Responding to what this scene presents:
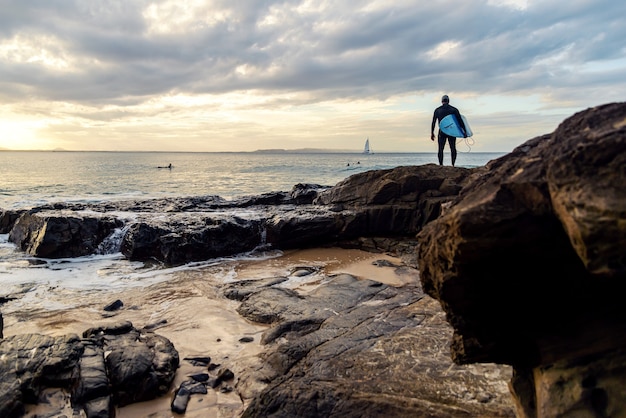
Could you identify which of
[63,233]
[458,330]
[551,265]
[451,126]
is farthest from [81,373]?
[451,126]

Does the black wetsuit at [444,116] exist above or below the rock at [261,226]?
above

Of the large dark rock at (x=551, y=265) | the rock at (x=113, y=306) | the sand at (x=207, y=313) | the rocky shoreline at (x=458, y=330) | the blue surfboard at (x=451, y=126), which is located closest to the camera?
the large dark rock at (x=551, y=265)

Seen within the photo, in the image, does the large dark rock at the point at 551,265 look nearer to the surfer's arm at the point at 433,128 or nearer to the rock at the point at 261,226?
the rock at the point at 261,226

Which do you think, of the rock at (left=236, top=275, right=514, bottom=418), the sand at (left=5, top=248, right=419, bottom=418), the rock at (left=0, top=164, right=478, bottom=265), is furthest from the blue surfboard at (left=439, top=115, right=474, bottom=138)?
the rock at (left=236, top=275, right=514, bottom=418)

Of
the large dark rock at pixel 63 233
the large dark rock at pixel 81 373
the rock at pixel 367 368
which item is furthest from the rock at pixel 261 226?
the large dark rock at pixel 81 373

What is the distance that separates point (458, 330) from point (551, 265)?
0.79 metres

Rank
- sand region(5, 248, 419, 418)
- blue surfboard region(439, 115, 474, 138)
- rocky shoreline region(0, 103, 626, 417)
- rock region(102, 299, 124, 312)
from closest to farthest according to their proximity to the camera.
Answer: rocky shoreline region(0, 103, 626, 417), sand region(5, 248, 419, 418), rock region(102, 299, 124, 312), blue surfboard region(439, 115, 474, 138)

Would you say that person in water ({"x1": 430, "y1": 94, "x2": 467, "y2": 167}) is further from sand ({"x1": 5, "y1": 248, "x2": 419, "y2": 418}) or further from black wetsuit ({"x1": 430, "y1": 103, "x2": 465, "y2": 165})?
sand ({"x1": 5, "y1": 248, "x2": 419, "y2": 418})

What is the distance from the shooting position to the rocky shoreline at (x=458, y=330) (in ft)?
6.47

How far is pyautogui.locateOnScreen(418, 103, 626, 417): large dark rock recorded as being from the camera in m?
1.76

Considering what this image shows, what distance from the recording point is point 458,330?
106 inches

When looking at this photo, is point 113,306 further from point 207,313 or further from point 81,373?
point 81,373

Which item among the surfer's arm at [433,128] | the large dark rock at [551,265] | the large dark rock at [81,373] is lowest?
the large dark rock at [81,373]

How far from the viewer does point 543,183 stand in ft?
6.55
